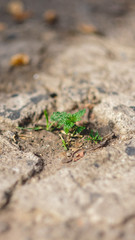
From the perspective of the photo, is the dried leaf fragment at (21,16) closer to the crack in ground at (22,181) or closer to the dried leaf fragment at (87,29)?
the dried leaf fragment at (87,29)

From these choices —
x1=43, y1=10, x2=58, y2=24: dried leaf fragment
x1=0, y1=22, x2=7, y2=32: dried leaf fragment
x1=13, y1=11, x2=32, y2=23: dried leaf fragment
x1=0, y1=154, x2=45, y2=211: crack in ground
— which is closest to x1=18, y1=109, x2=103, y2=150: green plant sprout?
x1=0, y1=154, x2=45, y2=211: crack in ground

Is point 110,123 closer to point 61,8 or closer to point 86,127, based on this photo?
point 86,127

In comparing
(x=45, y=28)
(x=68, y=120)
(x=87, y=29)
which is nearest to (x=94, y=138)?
(x=68, y=120)

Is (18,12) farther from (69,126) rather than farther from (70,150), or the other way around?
(70,150)

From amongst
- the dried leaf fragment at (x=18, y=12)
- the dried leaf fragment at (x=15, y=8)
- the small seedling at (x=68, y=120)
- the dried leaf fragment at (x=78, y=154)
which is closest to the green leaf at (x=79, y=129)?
the small seedling at (x=68, y=120)

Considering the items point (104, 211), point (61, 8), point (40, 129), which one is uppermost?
point (61, 8)

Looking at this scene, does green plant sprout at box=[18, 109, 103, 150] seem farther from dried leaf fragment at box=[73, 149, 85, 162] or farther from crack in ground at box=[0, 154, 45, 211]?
crack in ground at box=[0, 154, 45, 211]

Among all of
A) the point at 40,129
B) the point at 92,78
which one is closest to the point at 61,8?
the point at 92,78
